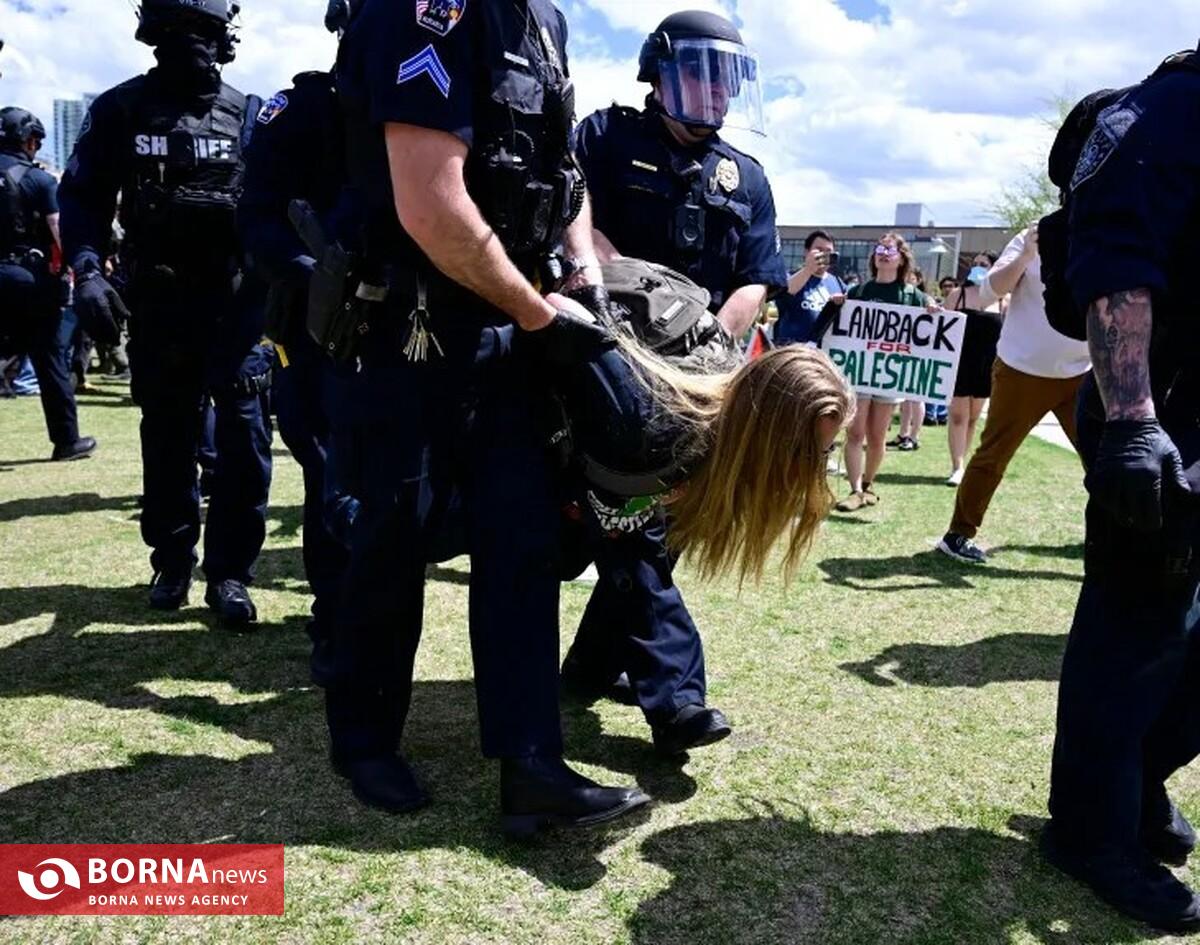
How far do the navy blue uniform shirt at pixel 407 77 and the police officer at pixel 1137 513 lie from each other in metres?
1.26

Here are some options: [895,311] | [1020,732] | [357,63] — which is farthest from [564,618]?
[895,311]

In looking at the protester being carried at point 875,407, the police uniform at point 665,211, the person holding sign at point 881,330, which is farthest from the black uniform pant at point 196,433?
the person holding sign at point 881,330

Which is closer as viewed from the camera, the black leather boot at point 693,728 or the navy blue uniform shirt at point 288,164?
the black leather boot at point 693,728

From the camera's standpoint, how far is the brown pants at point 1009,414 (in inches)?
214

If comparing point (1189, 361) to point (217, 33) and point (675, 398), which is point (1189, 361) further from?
point (217, 33)

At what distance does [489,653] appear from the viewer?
2.52m

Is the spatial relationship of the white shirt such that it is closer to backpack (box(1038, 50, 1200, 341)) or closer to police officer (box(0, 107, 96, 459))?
backpack (box(1038, 50, 1200, 341))

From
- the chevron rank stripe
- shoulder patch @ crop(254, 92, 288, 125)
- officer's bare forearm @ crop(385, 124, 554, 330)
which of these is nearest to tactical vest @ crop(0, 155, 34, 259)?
shoulder patch @ crop(254, 92, 288, 125)

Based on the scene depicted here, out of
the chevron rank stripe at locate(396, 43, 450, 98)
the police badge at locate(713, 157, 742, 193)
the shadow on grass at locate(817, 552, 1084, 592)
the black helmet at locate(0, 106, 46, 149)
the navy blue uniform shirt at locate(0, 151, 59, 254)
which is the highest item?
the black helmet at locate(0, 106, 46, 149)

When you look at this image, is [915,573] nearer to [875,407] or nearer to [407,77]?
[875,407]

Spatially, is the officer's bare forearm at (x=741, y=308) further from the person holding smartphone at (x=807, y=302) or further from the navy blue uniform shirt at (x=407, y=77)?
the person holding smartphone at (x=807, y=302)

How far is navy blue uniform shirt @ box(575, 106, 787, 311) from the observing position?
11.6 feet

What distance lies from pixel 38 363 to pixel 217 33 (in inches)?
177

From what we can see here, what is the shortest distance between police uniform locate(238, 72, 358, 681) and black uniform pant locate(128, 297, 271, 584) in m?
0.63
